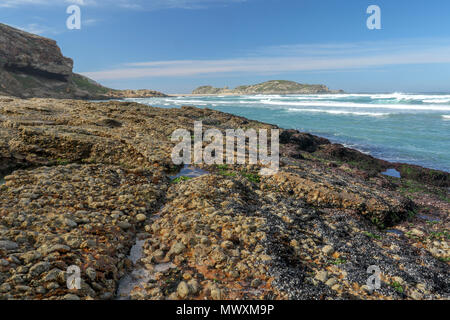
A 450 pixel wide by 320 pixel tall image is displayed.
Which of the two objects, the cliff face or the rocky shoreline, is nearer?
the rocky shoreline

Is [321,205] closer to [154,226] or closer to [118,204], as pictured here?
[154,226]

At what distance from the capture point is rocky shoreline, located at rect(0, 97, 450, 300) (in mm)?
5566

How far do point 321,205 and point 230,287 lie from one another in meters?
5.66

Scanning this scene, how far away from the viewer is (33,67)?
294 feet

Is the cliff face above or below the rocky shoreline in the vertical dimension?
above

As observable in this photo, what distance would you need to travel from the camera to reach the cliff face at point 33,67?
8082cm

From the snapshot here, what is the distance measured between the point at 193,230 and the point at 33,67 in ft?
353

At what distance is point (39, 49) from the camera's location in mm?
95938

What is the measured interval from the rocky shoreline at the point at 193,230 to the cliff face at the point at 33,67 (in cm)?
8281

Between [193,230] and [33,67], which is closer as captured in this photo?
[193,230]

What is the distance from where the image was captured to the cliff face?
80.8 m

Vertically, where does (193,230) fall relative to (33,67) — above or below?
below

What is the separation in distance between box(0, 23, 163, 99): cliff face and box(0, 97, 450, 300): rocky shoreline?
82.8 m
